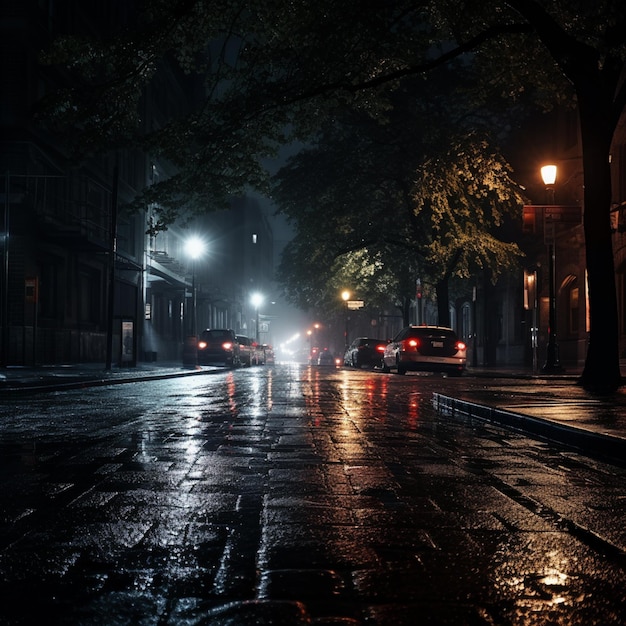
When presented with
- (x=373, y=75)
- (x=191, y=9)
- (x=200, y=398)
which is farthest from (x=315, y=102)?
(x=200, y=398)

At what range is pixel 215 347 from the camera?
42688 millimetres

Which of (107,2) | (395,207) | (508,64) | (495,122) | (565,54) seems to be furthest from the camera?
(107,2)

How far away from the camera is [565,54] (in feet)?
54.0

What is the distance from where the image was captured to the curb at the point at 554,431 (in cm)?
756

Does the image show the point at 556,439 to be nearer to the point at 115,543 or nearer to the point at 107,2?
the point at 115,543

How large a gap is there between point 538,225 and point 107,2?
90.4 feet

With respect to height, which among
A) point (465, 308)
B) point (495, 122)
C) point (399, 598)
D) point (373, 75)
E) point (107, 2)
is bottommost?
point (399, 598)

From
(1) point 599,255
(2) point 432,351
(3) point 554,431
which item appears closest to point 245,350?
(2) point 432,351

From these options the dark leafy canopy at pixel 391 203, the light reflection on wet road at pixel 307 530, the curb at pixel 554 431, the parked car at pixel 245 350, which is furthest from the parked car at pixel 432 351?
the light reflection on wet road at pixel 307 530

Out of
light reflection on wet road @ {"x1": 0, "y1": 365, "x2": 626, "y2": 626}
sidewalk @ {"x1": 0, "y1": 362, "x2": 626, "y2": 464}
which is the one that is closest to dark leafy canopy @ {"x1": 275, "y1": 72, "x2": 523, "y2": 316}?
sidewalk @ {"x1": 0, "y1": 362, "x2": 626, "y2": 464}

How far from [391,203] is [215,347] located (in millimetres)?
12585

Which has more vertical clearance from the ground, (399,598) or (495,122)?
(495,122)

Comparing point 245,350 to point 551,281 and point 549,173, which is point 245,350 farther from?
point 549,173

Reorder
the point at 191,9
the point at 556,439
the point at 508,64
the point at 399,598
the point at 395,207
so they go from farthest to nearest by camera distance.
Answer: the point at 395,207
the point at 508,64
the point at 191,9
the point at 556,439
the point at 399,598
